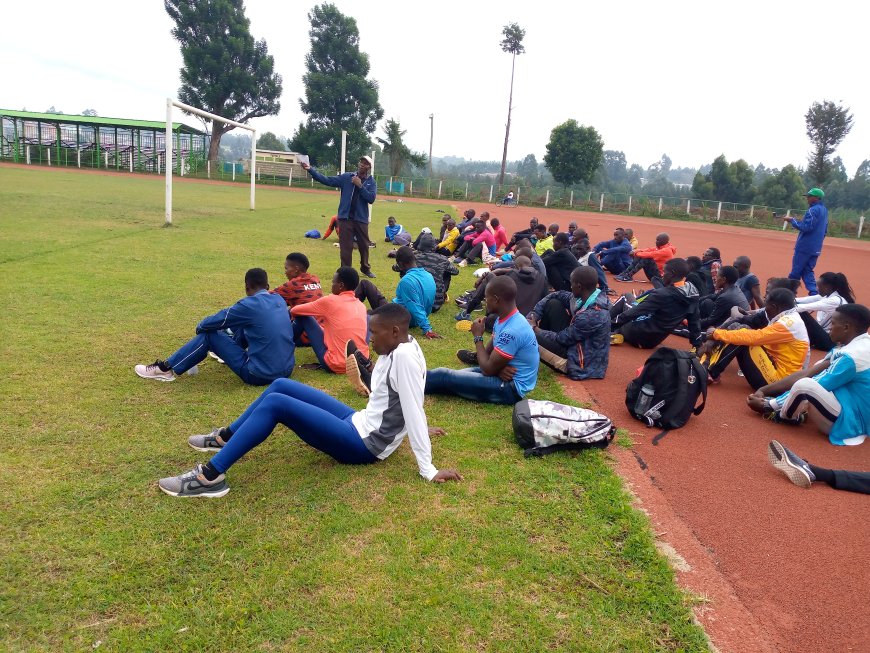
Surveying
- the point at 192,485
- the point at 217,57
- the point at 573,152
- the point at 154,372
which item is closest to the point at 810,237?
the point at 154,372

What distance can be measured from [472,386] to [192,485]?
2696mm

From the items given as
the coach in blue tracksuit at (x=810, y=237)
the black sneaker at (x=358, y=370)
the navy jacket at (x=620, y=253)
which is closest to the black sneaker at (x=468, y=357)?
the black sneaker at (x=358, y=370)

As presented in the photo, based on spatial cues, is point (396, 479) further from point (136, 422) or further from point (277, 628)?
point (136, 422)

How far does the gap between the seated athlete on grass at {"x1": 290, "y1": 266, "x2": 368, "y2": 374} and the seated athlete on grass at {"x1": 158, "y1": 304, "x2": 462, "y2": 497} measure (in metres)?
2.01

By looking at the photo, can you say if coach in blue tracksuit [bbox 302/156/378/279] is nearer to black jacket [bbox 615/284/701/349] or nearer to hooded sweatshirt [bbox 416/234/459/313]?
hooded sweatshirt [bbox 416/234/459/313]

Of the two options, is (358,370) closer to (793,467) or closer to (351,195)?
(793,467)

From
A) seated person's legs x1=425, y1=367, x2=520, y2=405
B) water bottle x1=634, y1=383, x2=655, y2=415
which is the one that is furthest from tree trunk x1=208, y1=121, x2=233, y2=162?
water bottle x1=634, y1=383, x2=655, y2=415

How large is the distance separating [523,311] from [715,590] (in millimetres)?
5379

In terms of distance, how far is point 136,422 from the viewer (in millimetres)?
4672

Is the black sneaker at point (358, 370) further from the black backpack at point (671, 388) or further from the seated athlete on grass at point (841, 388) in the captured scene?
the seated athlete on grass at point (841, 388)

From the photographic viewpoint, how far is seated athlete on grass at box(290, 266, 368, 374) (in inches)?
238

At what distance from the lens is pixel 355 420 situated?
405 cm

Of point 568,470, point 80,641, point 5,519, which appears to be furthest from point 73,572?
point 568,470

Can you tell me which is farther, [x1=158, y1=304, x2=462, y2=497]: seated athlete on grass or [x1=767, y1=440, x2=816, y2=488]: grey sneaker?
[x1=767, y1=440, x2=816, y2=488]: grey sneaker
